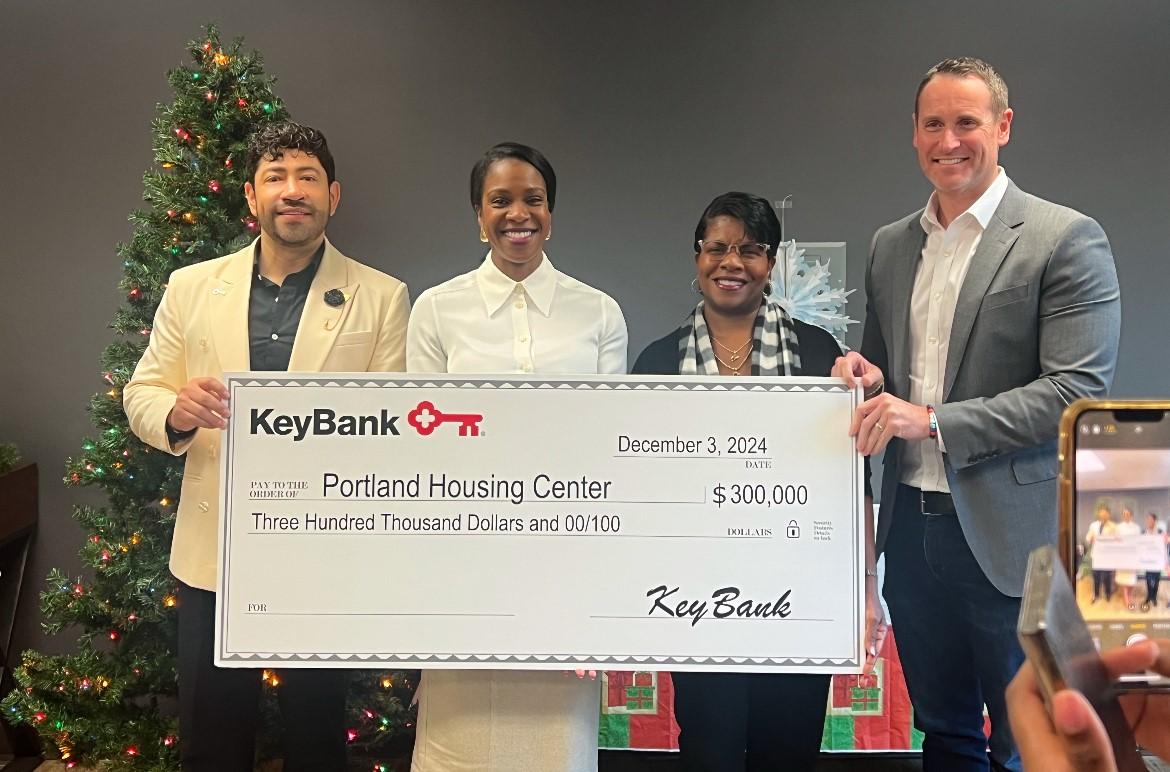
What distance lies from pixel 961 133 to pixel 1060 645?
1.46 m

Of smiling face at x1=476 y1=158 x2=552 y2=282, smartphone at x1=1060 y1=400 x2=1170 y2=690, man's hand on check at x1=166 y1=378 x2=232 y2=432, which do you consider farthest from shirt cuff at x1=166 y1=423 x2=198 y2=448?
smartphone at x1=1060 y1=400 x2=1170 y2=690

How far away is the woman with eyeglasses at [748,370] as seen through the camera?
6.09ft

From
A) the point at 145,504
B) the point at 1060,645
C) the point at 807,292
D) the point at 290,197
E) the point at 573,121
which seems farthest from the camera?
the point at 573,121

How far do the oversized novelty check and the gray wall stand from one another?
1797 mm

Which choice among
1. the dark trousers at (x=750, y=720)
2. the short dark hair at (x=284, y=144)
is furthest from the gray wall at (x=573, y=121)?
the dark trousers at (x=750, y=720)

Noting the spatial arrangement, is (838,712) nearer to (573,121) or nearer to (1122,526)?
(1122,526)

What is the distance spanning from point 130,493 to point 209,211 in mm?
952

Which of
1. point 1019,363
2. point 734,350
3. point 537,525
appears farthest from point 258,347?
point 1019,363

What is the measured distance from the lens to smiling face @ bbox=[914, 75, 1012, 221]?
1790 millimetres

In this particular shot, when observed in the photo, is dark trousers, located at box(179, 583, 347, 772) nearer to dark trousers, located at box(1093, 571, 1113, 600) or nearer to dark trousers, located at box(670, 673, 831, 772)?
dark trousers, located at box(670, 673, 831, 772)

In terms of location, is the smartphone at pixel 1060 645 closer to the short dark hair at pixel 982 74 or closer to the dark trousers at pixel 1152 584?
the dark trousers at pixel 1152 584

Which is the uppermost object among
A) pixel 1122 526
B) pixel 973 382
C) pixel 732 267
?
pixel 732 267

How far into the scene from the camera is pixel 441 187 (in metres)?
3.40

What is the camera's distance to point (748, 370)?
6.27 feet
